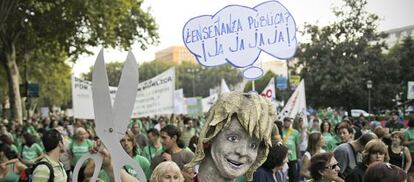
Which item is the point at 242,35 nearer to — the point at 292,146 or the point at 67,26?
the point at 292,146

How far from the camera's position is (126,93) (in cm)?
304

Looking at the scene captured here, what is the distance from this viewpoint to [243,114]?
2.85 meters

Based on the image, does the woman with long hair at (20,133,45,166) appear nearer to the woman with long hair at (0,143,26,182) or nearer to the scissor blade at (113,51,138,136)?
the woman with long hair at (0,143,26,182)

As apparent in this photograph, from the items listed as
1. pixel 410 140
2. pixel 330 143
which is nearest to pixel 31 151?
pixel 330 143

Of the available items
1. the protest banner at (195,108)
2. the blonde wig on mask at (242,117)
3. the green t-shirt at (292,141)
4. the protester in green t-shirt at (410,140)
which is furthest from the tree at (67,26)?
the blonde wig on mask at (242,117)

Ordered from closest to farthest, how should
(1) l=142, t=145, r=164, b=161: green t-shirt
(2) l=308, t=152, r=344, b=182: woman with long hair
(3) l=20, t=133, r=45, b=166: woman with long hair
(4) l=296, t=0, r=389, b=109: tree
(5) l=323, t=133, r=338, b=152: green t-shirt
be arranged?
1. (2) l=308, t=152, r=344, b=182: woman with long hair
2. (1) l=142, t=145, r=164, b=161: green t-shirt
3. (3) l=20, t=133, r=45, b=166: woman with long hair
4. (5) l=323, t=133, r=338, b=152: green t-shirt
5. (4) l=296, t=0, r=389, b=109: tree

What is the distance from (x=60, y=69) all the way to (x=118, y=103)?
4134 cm

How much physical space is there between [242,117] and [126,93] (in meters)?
0.65

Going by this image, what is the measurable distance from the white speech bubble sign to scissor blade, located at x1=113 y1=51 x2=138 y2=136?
8.46ft

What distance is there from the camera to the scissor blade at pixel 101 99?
10.0 feet

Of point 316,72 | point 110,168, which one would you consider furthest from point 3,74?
point 110,168

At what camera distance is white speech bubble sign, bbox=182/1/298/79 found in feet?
18.6

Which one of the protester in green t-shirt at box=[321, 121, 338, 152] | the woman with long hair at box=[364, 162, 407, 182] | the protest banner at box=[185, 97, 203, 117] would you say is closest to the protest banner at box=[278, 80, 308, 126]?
the protester in green t-shirt at box=[321, 121, 338, 152]

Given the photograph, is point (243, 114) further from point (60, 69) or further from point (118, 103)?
point (60, 69)
